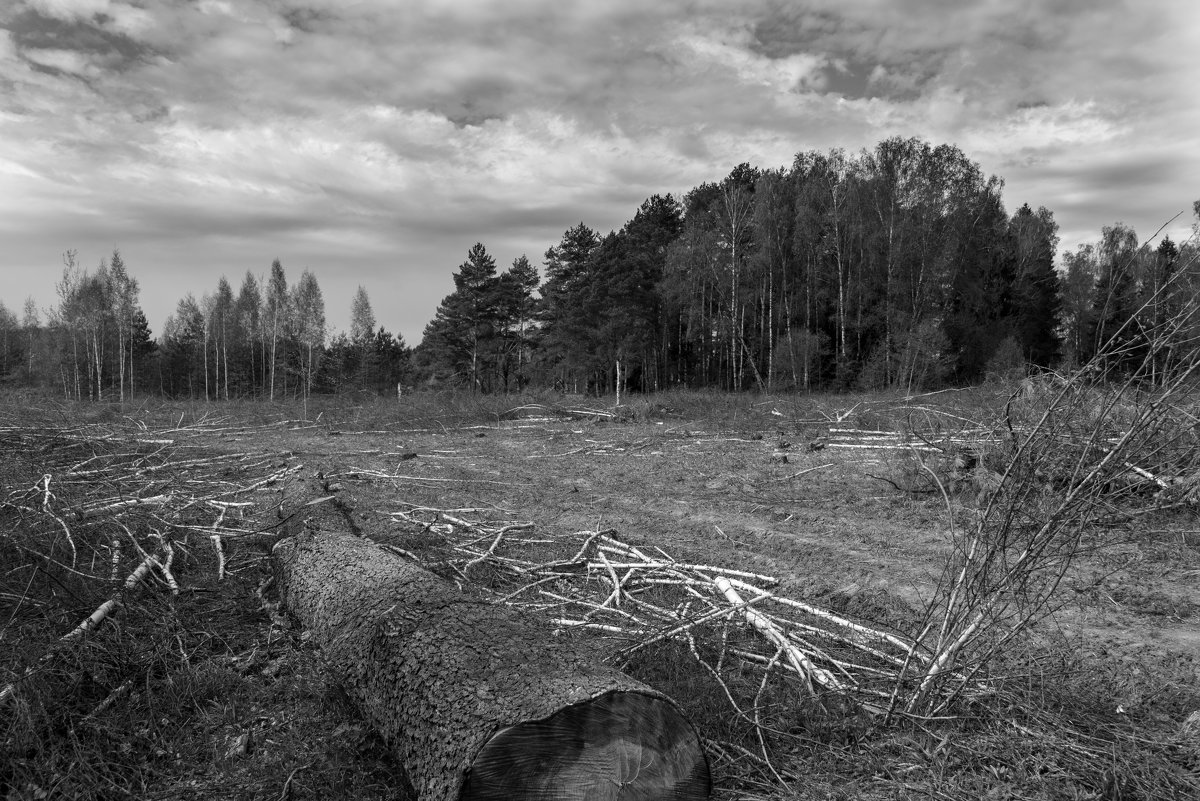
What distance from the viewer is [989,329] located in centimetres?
3800

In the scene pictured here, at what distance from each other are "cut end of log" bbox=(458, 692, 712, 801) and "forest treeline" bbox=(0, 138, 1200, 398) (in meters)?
25.8

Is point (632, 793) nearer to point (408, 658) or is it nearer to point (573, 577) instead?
point (408, 658)

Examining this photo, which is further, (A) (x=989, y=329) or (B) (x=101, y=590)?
(A) (x=989, y=329)

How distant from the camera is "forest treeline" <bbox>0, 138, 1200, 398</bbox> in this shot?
33844mm

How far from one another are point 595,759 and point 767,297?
36884 millimetres

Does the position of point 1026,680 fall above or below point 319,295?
below

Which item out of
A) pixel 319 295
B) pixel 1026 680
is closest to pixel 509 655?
pixel 1026 680

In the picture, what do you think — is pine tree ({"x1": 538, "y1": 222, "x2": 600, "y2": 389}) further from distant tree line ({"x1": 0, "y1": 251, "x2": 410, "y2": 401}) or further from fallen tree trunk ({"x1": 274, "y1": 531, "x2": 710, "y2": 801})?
fallen tree trunk ({"x1": 274, "y1": 531, "x2": 710, "y2": 801})

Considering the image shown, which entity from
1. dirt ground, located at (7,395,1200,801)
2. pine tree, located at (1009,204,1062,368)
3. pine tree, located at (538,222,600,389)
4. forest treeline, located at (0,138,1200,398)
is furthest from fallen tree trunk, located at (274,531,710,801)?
pine tree, located at (1009,204,1062,368)

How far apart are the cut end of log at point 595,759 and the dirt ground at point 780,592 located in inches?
15.4

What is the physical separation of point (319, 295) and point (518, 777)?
52.7 m

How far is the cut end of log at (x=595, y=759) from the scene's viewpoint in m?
2.58

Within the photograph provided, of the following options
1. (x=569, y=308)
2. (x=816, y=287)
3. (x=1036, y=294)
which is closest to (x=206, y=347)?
(x=569, y=308)

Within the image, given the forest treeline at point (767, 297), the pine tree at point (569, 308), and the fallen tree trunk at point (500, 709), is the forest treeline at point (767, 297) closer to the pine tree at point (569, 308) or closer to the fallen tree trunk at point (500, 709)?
the pine tree at point (569, 308)
